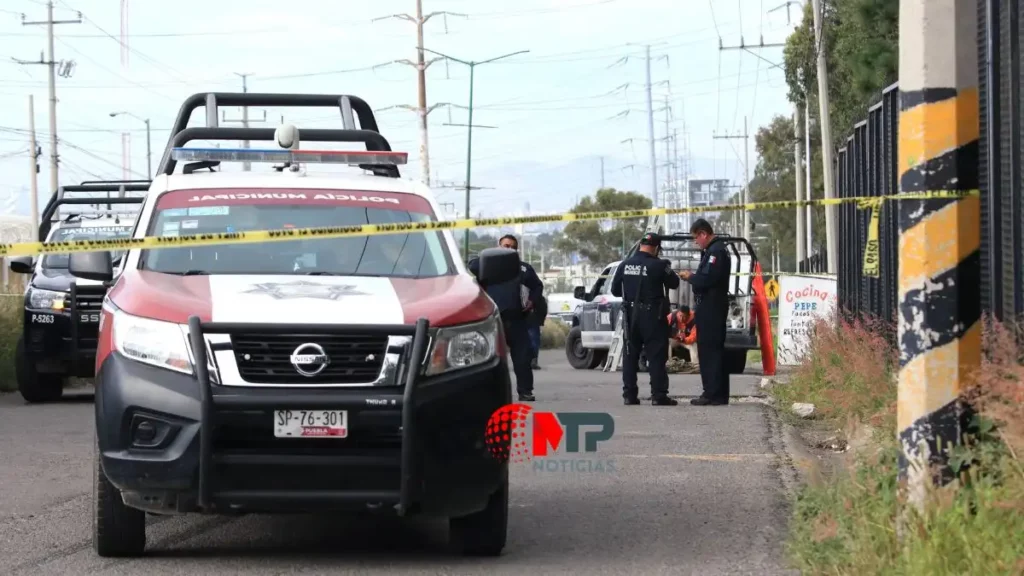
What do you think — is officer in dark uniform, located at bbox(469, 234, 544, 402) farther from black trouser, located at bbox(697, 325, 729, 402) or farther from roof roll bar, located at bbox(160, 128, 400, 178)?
roof roll bar, located at bbox(160, 128, 400, 178)

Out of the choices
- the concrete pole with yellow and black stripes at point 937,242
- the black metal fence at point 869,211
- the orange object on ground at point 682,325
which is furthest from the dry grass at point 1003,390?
the orange object on ground at point 682,325

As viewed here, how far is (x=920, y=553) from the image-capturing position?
18.6 ft

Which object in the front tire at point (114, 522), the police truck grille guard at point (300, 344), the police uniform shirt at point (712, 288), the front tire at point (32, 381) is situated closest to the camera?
the police truck grille guard at point (300, 344)

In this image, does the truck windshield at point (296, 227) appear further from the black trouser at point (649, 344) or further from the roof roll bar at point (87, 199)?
the roof roll bar at point (87, 199)

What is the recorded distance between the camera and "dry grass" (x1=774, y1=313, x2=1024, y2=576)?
5.60 m

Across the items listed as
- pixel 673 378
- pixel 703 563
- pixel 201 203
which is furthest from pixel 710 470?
pixel 673 378

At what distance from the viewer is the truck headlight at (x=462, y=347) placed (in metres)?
7.11

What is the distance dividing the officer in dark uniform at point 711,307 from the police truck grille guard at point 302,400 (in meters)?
8.94

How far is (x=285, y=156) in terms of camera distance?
8977mm

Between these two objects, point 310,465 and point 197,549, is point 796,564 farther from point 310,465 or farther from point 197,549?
point 197,549

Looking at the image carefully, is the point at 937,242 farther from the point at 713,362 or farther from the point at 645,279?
the point at 713,362

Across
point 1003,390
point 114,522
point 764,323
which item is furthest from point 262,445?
point 764,323

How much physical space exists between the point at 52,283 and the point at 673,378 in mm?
9383

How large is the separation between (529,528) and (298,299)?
206 centimetres
